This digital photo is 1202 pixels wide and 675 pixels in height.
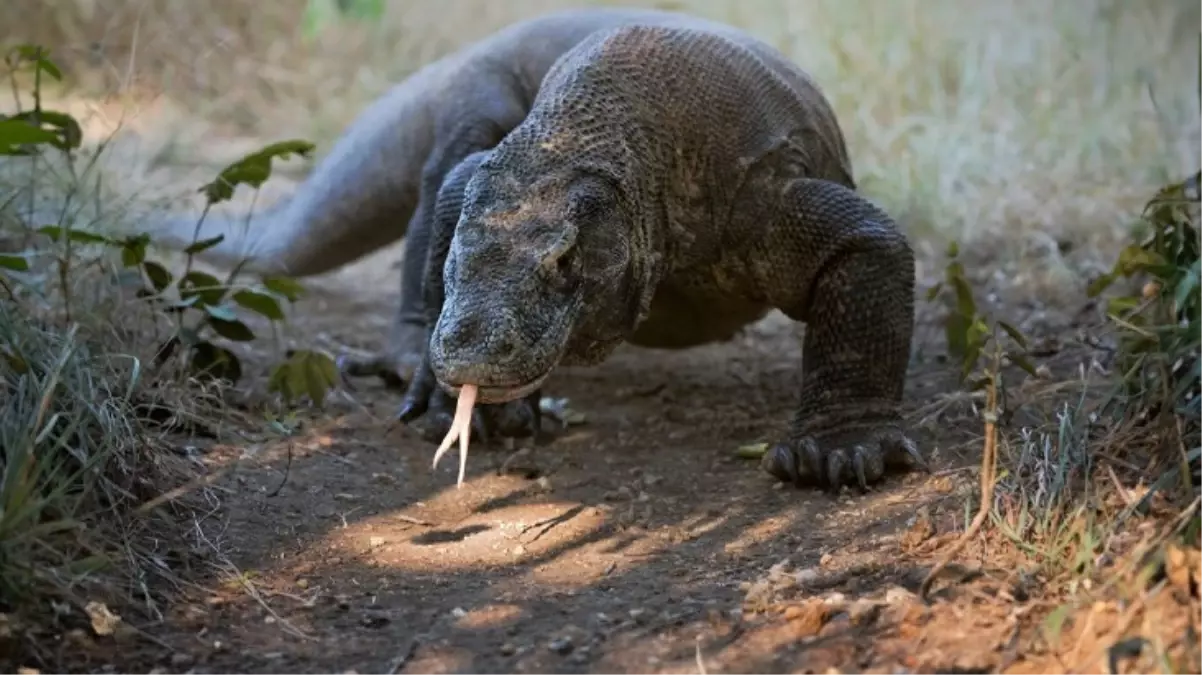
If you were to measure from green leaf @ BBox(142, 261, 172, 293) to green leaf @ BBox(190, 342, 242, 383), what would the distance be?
20cm

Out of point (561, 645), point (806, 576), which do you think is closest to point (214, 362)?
point (561, 645)

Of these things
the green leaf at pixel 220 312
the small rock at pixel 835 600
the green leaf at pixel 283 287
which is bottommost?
the small rock at pixel 835 600

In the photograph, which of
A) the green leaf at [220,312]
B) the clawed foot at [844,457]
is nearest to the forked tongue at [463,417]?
the clawed foot at [844,457]

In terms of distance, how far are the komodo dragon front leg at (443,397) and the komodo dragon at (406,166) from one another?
0.53 meters

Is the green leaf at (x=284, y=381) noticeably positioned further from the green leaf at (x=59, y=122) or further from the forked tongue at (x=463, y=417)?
the forked tongue at (x=463, y=417)

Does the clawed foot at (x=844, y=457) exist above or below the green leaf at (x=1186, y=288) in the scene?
below

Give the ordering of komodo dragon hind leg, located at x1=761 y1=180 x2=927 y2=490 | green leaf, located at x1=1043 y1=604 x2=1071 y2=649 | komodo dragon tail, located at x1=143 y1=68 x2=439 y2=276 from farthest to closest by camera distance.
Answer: komodo dragon tail, located at x1=143 y1=68 x2=439 y2=276 → komodo dragon hind leg, located at x1=761 y1=180 x2=927 y2=490 → green leaf, located at x1=1043 y1=604 x2=1071 y2=649

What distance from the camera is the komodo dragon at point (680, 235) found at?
297cm

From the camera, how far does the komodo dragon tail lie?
504 cm

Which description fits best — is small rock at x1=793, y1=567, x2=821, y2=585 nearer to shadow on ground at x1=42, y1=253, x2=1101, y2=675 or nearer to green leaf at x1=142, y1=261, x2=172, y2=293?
shadow on ground at x1=42, y1=253, x2=1101, y2=675

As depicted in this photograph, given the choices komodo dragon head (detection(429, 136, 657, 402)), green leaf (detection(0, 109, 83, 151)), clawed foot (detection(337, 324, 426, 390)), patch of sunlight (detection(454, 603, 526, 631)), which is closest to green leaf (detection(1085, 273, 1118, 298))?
komodo dragon head (detection(429, 136, 657, 402))

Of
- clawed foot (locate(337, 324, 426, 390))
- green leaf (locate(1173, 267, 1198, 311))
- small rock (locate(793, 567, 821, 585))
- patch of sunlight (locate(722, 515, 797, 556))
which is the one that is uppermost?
green leaf (locate(1173, 267, 1198, 311))

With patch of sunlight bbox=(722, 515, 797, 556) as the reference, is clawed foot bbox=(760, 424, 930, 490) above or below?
above

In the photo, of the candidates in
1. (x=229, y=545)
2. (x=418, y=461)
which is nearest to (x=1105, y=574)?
(x=229, y=545)
